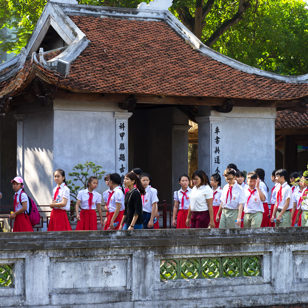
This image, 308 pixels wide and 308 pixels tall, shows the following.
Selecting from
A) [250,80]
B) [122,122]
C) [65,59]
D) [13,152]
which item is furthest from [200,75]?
[13,152]

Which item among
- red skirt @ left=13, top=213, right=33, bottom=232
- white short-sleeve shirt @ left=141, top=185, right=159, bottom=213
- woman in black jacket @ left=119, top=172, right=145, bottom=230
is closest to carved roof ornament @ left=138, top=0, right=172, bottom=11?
white short-sleeve shirt @ left=141, top=185, right=159, bottom=213

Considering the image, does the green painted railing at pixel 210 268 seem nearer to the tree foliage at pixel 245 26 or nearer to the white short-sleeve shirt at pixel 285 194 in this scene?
the white short-sleeve shirt at pixel 285 194

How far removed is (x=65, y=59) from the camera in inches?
543

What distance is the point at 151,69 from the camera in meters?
14.7

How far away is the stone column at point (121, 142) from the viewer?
14414mm

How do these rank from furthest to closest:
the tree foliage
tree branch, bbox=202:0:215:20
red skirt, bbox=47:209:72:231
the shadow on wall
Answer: the tree foliage → tree branch, bbox=202:0:215:20 → the shadow on wall → red skirt, bbox=47:209:72:231

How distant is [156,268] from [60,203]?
134 inches

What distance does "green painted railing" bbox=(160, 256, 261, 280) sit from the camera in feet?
19.6

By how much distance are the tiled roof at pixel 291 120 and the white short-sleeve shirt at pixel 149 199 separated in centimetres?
1311

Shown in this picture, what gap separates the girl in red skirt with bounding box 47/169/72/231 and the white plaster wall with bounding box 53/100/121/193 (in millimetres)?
4675

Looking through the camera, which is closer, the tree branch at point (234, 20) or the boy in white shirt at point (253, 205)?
the boy in white shirt at point (253, 205)

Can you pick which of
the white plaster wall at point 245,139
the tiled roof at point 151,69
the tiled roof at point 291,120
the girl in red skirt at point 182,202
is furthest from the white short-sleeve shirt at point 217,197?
the tiled roof at point 291,120

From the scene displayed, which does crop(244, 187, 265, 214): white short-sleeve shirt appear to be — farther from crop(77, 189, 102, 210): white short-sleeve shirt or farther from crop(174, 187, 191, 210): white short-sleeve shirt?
crop(77, 189, 102, 210): white short-sleeve shirt

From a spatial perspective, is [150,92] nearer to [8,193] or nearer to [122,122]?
[122,122]
